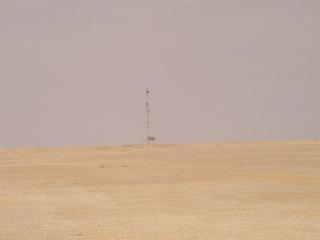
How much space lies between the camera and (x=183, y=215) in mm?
20844

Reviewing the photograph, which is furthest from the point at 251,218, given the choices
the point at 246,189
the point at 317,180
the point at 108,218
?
the point at 317,180

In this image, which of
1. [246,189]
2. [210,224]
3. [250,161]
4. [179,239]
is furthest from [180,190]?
[250,161]

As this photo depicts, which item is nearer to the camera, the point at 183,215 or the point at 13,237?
the point at 13,237

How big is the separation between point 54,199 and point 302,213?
31.0ft

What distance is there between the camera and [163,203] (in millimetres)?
24062

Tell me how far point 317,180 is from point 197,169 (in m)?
10.6

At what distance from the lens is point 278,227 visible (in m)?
18.0

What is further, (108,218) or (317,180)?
(317,180)

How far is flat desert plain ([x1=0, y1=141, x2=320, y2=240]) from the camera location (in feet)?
57.7

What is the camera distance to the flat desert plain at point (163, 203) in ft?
57.7

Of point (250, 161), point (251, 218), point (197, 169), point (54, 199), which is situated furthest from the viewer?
point (250, 161)

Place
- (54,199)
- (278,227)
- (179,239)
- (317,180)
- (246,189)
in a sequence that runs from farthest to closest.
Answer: (317,180)
(246,189)
(54,199)
(278,227)
(179,239)

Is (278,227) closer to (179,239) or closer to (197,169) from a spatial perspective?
(179,239)

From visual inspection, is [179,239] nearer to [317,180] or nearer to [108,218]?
[108,218]
